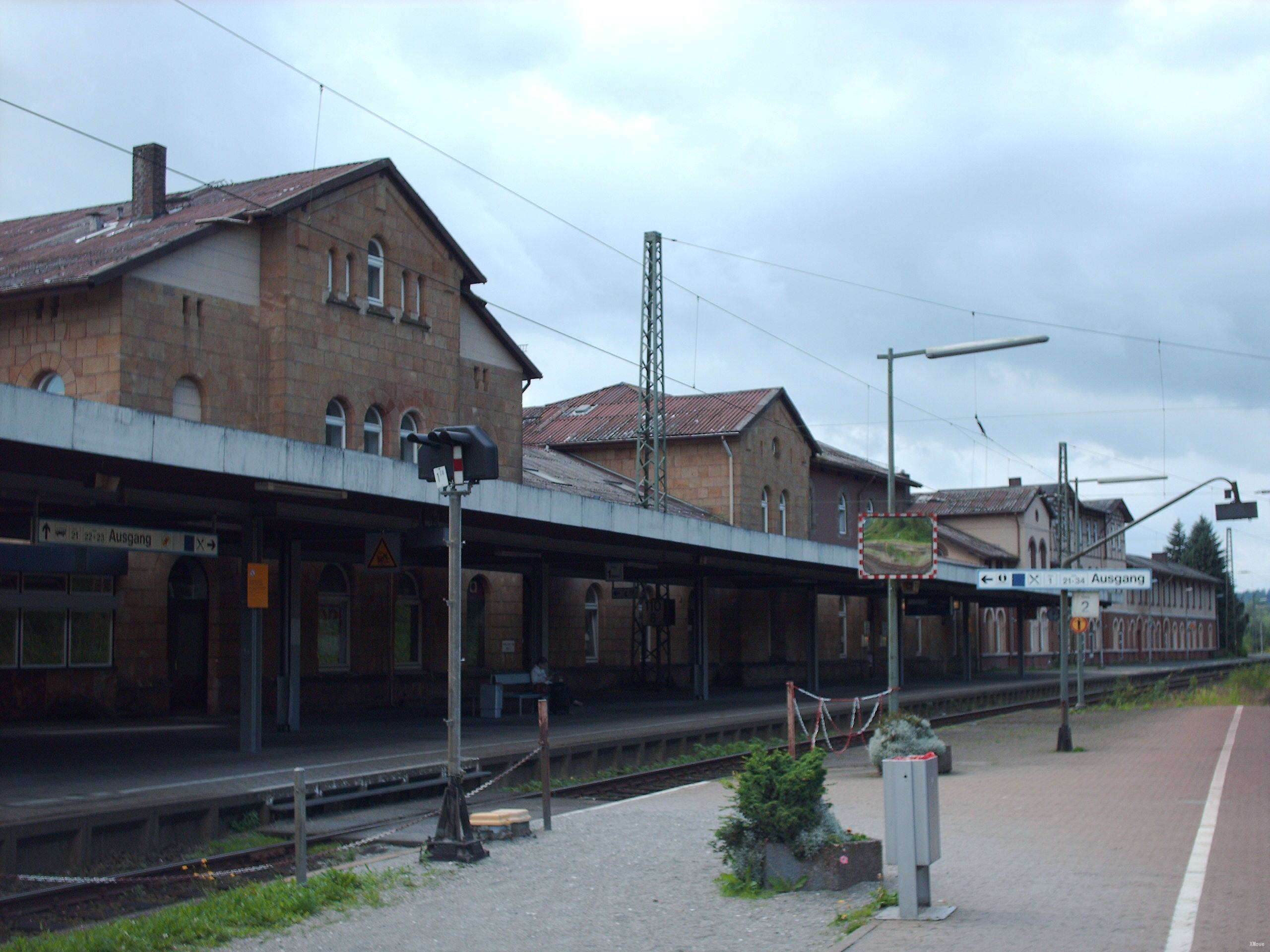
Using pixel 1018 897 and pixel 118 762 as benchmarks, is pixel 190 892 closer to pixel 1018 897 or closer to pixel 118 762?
pixel 1018 897

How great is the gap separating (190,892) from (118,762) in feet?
22.3

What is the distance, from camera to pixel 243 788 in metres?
12.9

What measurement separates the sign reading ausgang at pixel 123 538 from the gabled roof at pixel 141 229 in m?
6.17

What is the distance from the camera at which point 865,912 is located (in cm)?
786

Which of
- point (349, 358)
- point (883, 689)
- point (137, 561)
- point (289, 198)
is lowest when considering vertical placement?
point (883, 689)

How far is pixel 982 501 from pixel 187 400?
4918 centimetres

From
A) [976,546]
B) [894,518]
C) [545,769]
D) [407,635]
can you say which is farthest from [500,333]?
[976,546]

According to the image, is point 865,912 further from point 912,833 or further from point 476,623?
point 476,623

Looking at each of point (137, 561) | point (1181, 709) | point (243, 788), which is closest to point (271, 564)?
point (137, 561)

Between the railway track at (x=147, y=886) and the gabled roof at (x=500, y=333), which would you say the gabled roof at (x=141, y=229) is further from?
the railway track at (x=147, y=886)

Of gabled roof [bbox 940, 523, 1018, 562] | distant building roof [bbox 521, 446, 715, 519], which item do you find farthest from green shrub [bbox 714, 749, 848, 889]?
gabled roof [bbox 940, 523, 1018, 562]

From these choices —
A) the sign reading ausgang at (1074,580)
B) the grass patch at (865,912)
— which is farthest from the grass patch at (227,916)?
the sign reading ausgang at (1074,580)

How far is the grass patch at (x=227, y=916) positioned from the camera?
7.33 m

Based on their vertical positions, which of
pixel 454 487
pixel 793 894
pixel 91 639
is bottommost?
pixel 793 894
